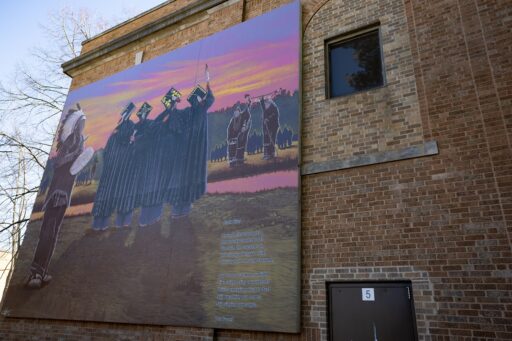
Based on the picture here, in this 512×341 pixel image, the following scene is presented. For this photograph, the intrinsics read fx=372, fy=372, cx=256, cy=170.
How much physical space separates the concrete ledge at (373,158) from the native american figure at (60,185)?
6325 millimetres

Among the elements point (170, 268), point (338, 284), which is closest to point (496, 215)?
point (338, 284)

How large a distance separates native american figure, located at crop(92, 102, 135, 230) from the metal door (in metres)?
4.80

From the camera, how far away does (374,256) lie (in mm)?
5285

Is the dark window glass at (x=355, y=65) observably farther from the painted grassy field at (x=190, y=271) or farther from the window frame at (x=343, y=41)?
the painted grassy field at (x=190, y=271)

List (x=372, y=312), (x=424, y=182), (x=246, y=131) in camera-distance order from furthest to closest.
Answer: (x=246, y=131) < (x=424, y=182) < (x=372, y=312)

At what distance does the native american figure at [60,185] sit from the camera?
8.84 m

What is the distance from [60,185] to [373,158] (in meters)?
8.14

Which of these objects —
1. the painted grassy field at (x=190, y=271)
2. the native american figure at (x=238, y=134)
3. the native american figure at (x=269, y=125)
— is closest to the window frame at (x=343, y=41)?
the native american figure at (x=269, y=125)

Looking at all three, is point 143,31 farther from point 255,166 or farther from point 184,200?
point 255,166

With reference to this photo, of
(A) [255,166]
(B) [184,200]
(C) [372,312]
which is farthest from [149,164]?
(C) [372,312]

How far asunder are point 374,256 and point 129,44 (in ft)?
31.8

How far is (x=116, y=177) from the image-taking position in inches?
345

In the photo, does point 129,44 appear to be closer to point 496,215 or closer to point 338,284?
point 338,284

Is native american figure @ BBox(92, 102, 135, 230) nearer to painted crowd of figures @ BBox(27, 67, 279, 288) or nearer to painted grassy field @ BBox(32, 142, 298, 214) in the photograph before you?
painted crowd of figures @ BBox(27, 67, 279, 288)
